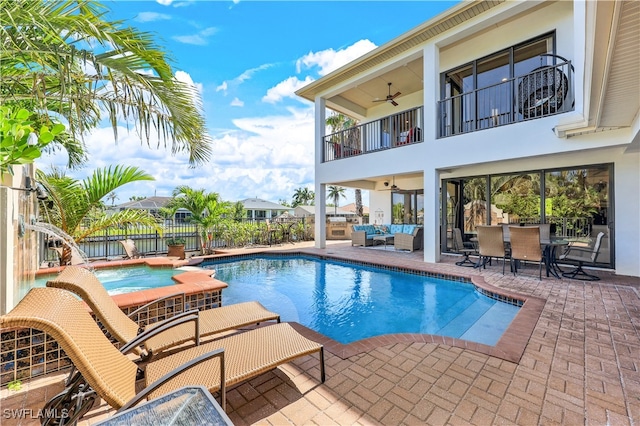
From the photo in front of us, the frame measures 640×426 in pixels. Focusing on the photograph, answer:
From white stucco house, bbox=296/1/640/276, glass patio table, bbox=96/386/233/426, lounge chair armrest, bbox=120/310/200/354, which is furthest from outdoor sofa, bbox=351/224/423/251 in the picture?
glass patio table, bbox=96/386/233/426

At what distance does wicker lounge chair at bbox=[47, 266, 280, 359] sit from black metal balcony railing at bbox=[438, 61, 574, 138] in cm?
799

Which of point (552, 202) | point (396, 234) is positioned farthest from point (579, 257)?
point (396, 234)

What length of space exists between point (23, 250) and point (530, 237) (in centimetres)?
875

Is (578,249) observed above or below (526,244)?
below

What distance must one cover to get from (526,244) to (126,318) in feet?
24.7

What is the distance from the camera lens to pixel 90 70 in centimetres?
325

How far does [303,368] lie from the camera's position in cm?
278

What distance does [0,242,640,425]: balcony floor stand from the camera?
6.93 ft

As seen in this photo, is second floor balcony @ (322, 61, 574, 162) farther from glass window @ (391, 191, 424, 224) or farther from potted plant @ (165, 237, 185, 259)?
potted plant @ (165, 237, 185, 259)

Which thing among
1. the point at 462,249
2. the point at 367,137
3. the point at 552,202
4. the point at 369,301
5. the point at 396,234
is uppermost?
the point at 367,137

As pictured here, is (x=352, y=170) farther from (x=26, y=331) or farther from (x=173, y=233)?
(x=26, y=331)

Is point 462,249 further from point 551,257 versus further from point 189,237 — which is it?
point 189,237

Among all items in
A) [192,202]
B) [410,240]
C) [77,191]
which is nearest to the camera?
[77,191]

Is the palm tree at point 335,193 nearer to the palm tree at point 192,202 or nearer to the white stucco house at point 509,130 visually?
the palm tree at point 192,202
